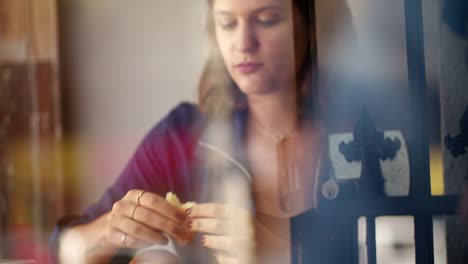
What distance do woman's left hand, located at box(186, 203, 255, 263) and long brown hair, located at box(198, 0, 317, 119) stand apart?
7.1 inches

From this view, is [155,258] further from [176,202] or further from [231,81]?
[231,81]

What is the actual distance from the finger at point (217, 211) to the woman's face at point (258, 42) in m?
0.21

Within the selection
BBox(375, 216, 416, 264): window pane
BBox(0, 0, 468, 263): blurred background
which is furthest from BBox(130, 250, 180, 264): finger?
BBox(375, 216, 416, 264): window pane

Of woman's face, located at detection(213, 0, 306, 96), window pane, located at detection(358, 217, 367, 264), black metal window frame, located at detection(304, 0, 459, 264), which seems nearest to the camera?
black metal window frame, located at detection(304, 0, 459, 264)

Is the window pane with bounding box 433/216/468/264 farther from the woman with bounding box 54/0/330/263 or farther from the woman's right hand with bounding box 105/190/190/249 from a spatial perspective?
the woman's right hand with bounding box 105/190/190/249

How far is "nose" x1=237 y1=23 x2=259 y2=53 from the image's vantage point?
146cm

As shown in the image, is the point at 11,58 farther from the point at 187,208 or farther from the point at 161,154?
the point at 187,208

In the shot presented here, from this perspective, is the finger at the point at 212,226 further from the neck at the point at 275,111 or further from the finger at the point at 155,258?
the neck at the point at 275,111

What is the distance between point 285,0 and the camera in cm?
145

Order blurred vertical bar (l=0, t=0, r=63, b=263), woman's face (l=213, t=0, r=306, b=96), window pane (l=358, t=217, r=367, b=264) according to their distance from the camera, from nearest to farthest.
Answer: window pane (l=358, t=217, r=367, b=264) → woman's face (l=213, t=0, r=306, b=96) → blurred vertical bar (l=0, t=0, r=63, b=263)

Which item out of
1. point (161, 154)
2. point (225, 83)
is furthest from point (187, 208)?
point (225, 83)

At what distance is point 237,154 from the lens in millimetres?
1468

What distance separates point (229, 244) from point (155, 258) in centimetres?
15

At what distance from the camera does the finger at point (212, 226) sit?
146 cm
